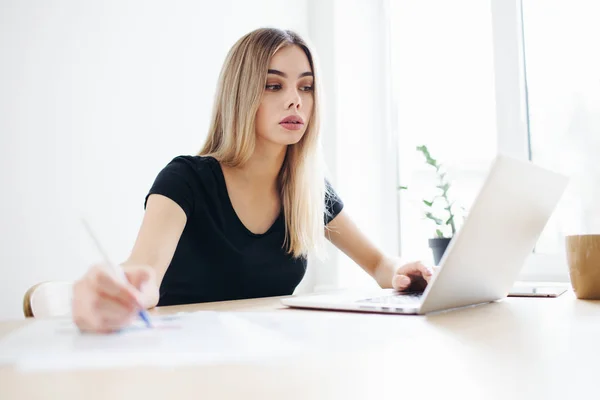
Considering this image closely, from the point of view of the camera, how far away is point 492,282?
2.73ft

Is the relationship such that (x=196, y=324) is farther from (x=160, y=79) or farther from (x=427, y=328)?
(x=160, y=79)

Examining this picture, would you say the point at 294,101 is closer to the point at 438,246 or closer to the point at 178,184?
the point at 178,184

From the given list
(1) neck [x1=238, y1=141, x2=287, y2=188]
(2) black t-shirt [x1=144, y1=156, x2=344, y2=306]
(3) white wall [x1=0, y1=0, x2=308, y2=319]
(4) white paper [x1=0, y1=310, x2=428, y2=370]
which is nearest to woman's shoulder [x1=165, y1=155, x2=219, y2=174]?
(2) black t-shirt [x1=144, y1=156, x2=344, y2=306]

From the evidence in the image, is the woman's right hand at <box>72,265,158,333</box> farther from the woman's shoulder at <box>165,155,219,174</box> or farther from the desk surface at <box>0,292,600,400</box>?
the woman's shoulder at <box>165,155,219,174</box>

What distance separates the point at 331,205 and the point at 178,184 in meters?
0.55

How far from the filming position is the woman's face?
56.2 inches

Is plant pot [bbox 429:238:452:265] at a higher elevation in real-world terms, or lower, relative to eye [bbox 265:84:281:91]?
lower

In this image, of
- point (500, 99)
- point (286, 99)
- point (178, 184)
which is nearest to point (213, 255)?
point (178, 184)

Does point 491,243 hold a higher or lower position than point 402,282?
higher

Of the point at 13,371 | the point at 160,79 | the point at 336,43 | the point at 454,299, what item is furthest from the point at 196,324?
the point at 336,43

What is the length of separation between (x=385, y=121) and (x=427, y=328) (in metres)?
2.08

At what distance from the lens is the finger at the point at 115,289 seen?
576 mm

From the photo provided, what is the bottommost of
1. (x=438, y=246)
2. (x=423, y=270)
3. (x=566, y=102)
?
(x=438, y=246)

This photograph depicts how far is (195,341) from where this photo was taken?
0.49 meters
